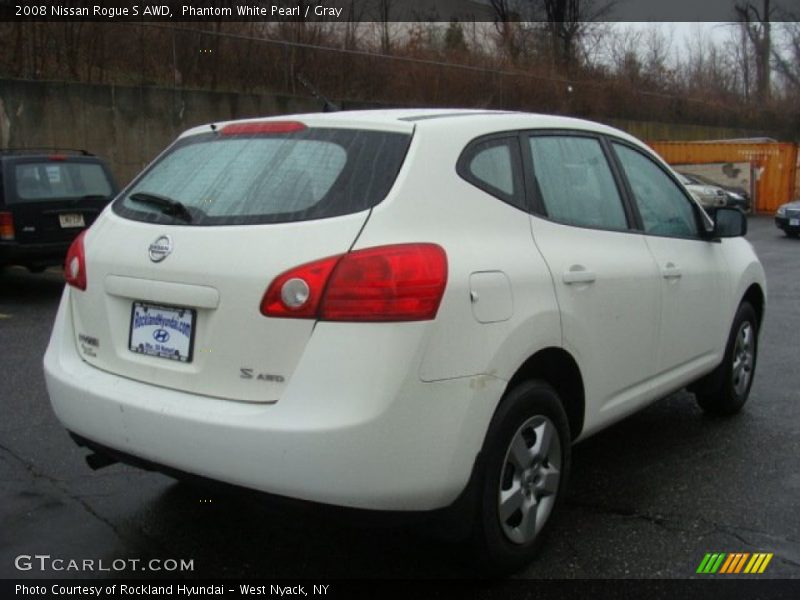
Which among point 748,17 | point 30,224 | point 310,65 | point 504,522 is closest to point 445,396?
point 504,522

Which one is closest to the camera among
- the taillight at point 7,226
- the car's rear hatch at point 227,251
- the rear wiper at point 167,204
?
the car's rear hatch at point 227,251

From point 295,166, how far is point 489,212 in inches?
28.2

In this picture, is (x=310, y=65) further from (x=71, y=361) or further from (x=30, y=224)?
(x=71, y=361)

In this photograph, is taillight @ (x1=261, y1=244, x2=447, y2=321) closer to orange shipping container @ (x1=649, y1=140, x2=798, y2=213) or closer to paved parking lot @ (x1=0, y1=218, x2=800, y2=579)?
paved parking lot @ (x1=0, y1=218, x2=800, y2=579)

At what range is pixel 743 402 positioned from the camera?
5.39m

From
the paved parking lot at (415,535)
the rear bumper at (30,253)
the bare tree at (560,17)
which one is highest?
the bare tree at (560,17)

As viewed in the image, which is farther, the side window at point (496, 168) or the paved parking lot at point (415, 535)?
the paved parking lot at point (415, 535)

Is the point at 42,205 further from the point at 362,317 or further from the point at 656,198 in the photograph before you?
the point at 362,317

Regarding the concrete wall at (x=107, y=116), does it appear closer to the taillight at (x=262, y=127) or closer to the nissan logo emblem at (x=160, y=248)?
the taillight at (x=262, y=127)

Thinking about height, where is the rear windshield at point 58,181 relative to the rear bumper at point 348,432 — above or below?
above

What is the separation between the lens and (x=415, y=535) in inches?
131

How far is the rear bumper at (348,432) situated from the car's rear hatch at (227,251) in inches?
3.8

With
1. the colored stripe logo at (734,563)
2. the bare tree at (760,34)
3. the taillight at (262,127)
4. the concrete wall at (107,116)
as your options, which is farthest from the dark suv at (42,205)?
the bare tree at (760,34)

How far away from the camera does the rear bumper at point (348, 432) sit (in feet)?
8.67
